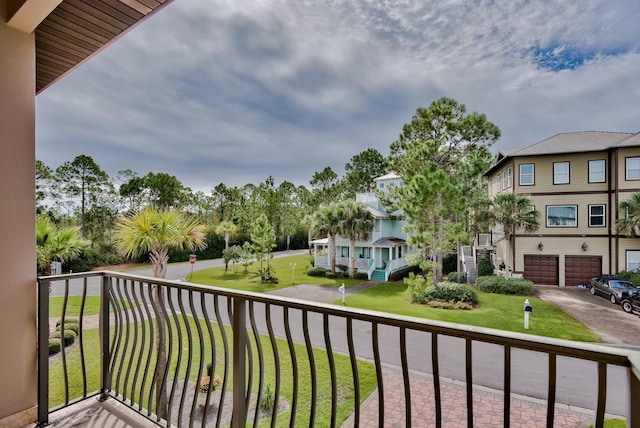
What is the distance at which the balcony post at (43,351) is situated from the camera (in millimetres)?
1945

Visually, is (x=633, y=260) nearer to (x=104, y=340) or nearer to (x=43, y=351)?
(x=104, y=340)

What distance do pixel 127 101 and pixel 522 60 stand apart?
55.2 feet

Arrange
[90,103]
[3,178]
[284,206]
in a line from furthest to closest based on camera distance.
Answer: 1. [284,206]
2. [90,103]
3. [3,178]

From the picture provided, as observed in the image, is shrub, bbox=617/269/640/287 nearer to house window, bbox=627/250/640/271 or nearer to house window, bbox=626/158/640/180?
house window, bbox=627/250/640/271

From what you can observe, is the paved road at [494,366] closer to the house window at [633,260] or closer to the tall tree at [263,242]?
the tall tree at [263,242]

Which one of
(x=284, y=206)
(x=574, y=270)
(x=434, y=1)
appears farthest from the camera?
(x=284, y=206)

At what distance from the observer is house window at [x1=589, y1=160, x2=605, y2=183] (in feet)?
41.8

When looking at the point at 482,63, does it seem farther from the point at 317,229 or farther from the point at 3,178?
the point at 3,178

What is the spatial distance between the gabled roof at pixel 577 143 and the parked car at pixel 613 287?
18.1 feet

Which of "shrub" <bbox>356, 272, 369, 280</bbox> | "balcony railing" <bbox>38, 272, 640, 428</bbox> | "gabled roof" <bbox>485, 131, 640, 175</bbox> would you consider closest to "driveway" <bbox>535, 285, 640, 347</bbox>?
"balcony railing" <bbox>38, 272, 640, 428</bbox>

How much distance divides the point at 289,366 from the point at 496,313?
6933mm

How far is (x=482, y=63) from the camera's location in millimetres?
13742

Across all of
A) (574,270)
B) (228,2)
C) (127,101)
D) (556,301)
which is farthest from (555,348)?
(574,270)

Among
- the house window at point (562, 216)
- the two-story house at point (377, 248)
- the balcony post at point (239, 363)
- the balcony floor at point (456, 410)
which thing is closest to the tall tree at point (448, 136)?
the two-story house at point (377, 248)
